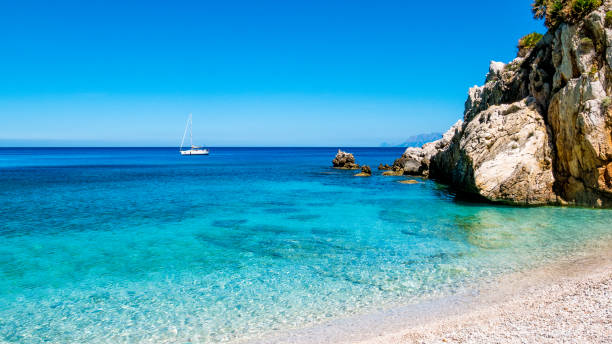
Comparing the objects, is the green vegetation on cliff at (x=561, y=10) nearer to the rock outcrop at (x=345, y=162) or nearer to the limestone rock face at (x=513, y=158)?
the limestone rock face at (x=513, y=158)

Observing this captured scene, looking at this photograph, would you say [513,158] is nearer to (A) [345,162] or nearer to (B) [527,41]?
(B) [527,41]

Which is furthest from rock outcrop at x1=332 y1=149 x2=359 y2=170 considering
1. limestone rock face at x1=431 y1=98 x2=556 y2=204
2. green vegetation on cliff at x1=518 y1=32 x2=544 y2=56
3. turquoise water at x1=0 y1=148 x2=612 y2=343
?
limestone rock face at x1=431 y1=98 x2=556 y2=204

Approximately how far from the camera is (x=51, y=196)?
34781 millimetres

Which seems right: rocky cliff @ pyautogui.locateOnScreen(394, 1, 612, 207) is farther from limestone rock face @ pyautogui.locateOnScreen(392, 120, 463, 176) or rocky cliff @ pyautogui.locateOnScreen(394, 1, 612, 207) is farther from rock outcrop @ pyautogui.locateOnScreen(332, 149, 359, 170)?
rock outcrop @ pyautogui.locateOnScreen(332, 149, 359, 170)

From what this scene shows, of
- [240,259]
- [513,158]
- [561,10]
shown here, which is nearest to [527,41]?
[561,10]

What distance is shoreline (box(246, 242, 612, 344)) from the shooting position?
8.19m

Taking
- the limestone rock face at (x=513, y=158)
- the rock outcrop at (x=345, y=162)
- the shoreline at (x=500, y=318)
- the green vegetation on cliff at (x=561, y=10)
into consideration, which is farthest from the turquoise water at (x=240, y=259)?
the rock outcrop at (x=345, y=162)

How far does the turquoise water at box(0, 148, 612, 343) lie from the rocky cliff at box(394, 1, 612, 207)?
1.78m

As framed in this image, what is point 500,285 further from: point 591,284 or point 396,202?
point 396,202

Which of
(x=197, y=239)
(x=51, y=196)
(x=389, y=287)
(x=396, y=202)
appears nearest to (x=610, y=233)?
(x=389, y=287)

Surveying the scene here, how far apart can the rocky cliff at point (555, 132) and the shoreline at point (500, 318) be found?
12827 millimetres

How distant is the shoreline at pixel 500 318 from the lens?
322 inches

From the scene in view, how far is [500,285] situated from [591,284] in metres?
2.32

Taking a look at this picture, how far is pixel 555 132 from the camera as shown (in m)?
25.3
